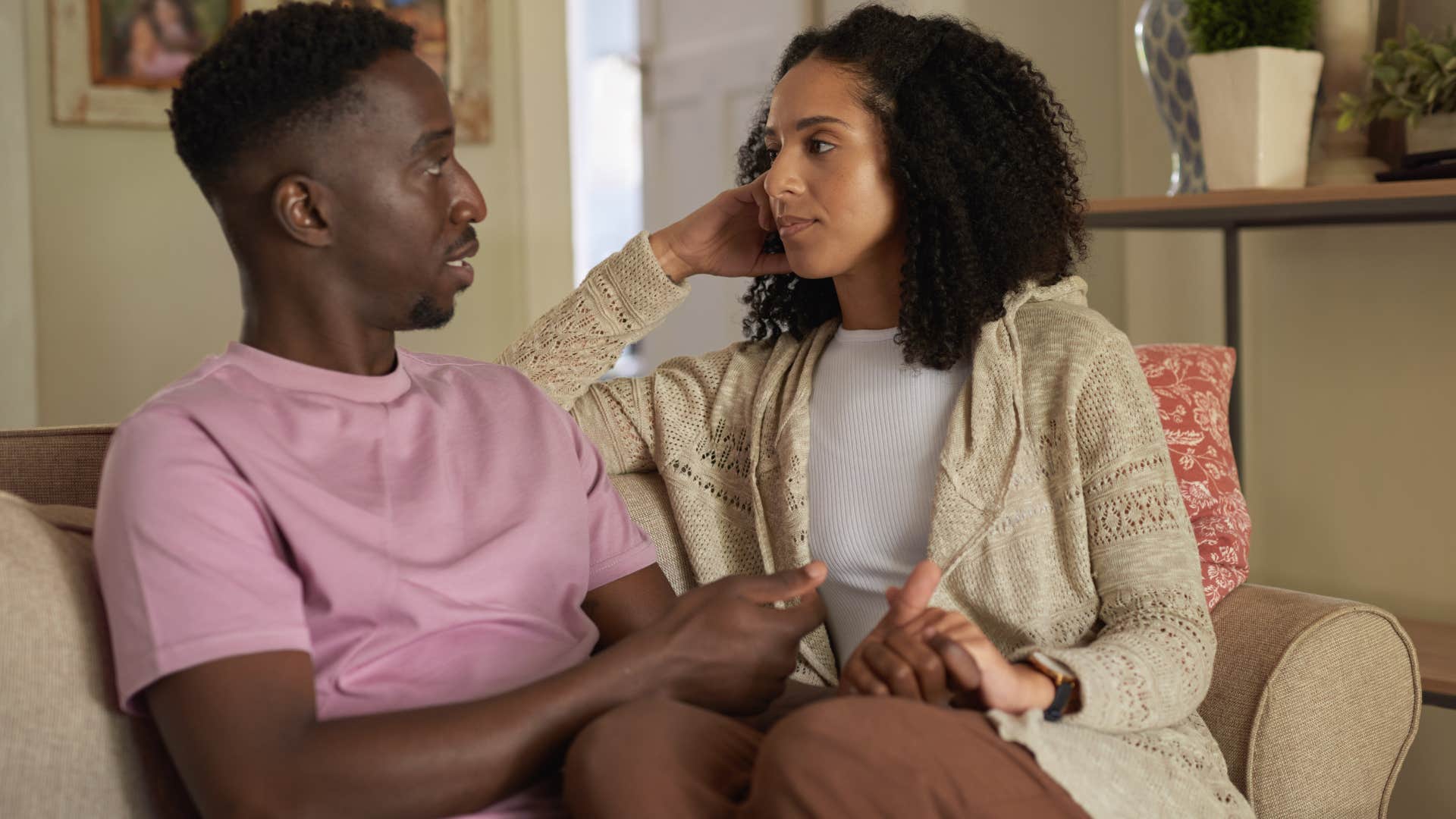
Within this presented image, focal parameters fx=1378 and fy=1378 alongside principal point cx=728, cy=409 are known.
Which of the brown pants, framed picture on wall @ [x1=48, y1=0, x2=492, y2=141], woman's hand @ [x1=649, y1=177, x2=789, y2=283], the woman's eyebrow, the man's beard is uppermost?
framed picture on wall @ [x1=48, y1=0, x2=492, y2=141]

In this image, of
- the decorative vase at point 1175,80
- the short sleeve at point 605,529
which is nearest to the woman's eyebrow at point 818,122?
the short sleeve at point 605,529

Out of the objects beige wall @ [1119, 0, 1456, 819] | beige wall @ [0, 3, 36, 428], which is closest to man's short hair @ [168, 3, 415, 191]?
beige wall @ [1119, 0, 1456, 819]

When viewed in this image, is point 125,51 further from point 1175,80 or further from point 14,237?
point 1175,80

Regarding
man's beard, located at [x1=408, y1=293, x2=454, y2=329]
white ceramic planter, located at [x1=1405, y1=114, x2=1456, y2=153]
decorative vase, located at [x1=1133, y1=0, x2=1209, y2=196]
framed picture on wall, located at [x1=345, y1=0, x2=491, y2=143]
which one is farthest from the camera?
framed picture on wall, located at [x1=345, y1=0, x2=491, y2=143]

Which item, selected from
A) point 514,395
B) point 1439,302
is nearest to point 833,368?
point 514,395

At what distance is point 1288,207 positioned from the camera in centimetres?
202

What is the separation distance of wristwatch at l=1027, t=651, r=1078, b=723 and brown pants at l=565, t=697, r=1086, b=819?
0.09 metres

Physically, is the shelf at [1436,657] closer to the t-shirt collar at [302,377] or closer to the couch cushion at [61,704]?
the t-shirt collar at [302,377]

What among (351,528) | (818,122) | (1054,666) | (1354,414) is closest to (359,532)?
(351,528)

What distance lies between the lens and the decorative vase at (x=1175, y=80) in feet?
7.27

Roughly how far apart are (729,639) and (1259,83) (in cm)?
136

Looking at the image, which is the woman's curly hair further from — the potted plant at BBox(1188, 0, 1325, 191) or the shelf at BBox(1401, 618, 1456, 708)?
the shelf at BBox(1401, 618, 1456, 708)

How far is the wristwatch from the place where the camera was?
1.16 m

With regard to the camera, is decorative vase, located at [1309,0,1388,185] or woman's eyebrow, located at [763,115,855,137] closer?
woman's eyebrow, located at [763,115,855,137]
